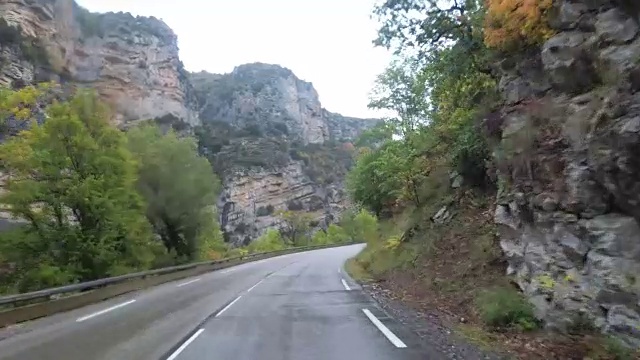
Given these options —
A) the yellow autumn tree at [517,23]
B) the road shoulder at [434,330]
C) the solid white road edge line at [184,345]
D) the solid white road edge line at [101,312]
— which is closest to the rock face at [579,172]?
the yellow autumn tree at [517,23]

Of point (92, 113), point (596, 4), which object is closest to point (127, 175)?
point (92, 113)

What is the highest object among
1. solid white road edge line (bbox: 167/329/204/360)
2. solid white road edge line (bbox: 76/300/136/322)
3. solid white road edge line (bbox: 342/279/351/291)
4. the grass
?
solid white road edge line (bbox: 76/300/136/322)

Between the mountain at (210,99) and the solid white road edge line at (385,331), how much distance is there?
38.6m

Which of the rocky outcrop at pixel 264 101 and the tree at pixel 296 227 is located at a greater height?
the rocky outcrop at pixel 264 101

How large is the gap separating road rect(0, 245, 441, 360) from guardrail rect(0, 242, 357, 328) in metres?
0.49

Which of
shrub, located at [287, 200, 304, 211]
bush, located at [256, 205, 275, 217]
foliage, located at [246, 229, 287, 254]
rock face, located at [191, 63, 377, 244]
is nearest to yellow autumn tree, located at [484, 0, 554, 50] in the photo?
foliage, located at [246, 229, 287, 254]

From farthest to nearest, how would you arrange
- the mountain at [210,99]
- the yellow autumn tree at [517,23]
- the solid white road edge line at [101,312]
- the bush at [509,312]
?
the mountain at [210,99], the solid white road edge line at [101,312], the yellow autumn tree at [517,23], the bush at [509,312]

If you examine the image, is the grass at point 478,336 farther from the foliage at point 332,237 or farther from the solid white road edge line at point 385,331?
the foliage at point 332,237

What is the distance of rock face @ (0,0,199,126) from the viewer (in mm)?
56438

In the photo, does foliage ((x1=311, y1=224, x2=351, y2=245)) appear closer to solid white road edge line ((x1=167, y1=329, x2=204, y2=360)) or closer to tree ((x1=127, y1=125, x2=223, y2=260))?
tree ((x1=127, y1=125, x2=223, y2=260))

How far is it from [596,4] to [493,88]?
502 centimetres

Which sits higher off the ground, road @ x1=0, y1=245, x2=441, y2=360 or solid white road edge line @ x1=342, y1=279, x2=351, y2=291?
road @ x1=0, y1=245, x2=441, y2=360

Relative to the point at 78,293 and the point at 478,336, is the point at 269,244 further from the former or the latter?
the point at 478,336

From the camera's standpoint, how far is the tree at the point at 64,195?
20875 millimetres
